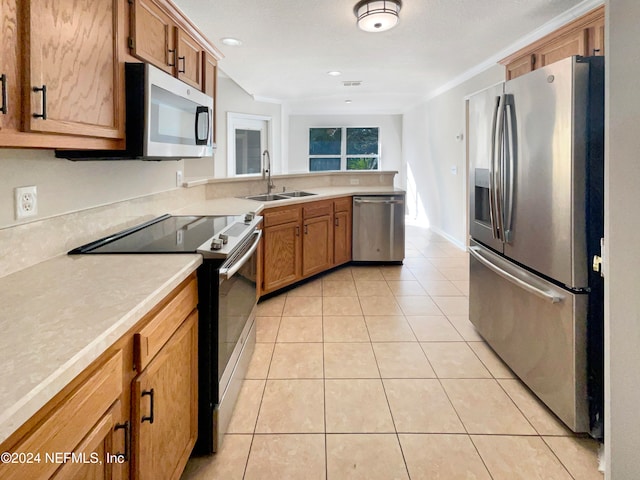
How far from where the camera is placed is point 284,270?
3670 millimetres

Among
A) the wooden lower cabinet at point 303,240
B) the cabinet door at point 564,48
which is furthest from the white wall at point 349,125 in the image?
the cabinet door at point 564,48

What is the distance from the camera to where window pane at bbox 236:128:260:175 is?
281 inches

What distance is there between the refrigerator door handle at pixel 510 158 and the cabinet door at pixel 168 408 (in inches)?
64.2

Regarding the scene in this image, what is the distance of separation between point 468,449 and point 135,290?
147cm

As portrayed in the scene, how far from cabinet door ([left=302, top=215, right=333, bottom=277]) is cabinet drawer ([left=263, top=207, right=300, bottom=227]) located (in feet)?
0.60

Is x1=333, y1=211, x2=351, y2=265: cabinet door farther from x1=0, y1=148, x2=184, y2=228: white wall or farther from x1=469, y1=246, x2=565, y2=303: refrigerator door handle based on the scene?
x1=0, y1=148, x2=184, y2=228: white wall

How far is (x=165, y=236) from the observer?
197cm

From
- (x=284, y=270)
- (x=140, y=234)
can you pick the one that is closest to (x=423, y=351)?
(x=284, y=270)

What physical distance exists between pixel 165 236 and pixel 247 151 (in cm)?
566

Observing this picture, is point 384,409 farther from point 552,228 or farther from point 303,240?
point 303,240

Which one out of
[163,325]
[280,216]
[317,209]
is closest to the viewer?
[163,325]

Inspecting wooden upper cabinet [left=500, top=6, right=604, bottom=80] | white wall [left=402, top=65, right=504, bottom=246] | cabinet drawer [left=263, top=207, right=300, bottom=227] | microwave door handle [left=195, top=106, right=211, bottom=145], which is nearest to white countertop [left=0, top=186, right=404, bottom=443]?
microwave door handle [left=195, top=106, right=211, bottom=145]

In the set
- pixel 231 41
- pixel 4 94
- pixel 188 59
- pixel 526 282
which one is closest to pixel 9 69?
pixel 4 94

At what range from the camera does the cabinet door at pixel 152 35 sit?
5.82ft
